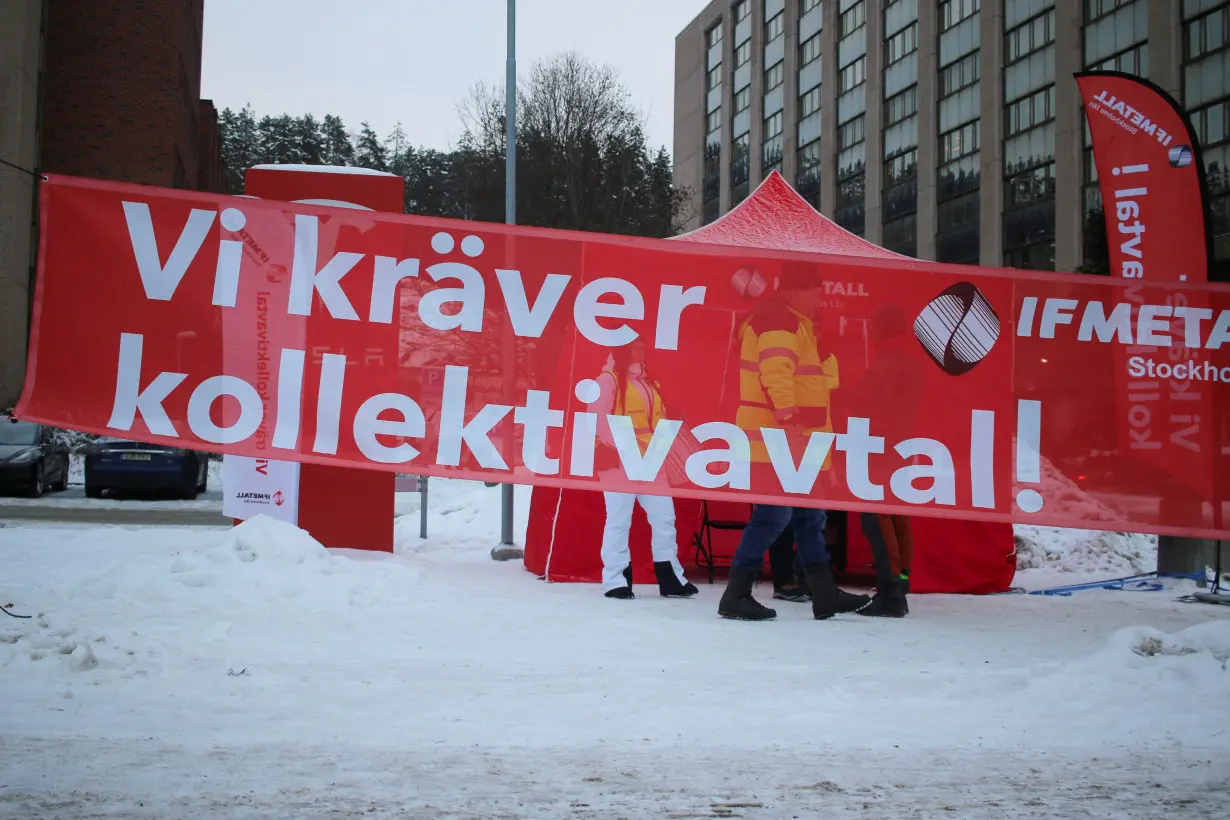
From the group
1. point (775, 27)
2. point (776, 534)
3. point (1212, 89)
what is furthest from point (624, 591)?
point (775, 27)

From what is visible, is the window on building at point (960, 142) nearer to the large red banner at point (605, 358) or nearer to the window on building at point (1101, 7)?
the window on building at point (1101, 7)

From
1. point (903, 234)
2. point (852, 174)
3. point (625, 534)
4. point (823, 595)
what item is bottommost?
point (823, 595)

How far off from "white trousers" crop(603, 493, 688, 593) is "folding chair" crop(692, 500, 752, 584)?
0.79 metres

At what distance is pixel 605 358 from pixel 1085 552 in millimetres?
6632

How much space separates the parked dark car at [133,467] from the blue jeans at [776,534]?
1450 cm

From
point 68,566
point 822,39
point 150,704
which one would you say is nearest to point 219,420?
point 150,704

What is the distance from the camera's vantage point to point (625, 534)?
27.5 ft

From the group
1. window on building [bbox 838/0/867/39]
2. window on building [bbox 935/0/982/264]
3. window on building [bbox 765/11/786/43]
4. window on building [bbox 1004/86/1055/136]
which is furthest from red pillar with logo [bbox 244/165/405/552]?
window on building [bbox 765/11/786/43]

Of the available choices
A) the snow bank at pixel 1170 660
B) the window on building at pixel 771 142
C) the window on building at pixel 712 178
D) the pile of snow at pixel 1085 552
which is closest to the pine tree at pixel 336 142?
the window on building at pixel 712 178

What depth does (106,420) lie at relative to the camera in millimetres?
6172

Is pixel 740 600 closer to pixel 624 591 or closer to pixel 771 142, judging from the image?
pixel 624 591

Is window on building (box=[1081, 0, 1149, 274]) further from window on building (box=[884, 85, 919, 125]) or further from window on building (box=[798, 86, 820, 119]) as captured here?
window on building (box=[798, 86, 820, 119])

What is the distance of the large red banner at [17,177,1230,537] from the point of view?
20.5 feet

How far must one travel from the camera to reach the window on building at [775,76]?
6051 centimetres
